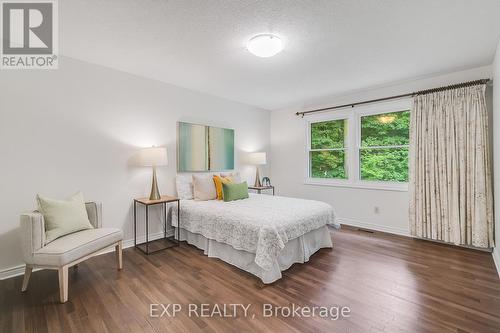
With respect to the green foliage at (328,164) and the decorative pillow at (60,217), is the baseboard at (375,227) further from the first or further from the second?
the decorative pillow at (60,217)

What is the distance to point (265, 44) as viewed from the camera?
231cm

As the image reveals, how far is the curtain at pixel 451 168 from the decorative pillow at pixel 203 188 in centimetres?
310

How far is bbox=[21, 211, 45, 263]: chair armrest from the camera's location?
201 centimetres

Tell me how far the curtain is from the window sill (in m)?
0.23

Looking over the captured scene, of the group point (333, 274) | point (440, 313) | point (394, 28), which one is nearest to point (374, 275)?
point (333, 274)

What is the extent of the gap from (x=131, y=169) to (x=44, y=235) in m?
1.37

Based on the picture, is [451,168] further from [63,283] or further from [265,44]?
[63,283]

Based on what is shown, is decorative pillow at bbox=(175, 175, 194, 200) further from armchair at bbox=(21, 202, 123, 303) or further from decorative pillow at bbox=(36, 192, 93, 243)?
armchair at bbox=(21, 202, 123, 303)

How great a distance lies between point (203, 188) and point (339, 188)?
2.59m

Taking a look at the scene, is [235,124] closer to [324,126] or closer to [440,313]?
[324,126]

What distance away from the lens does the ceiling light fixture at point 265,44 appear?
2273 mm

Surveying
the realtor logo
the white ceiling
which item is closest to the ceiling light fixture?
the white ceiling

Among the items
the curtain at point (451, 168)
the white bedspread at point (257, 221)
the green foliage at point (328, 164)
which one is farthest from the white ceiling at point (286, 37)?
the white bedspread at point (257, 221)

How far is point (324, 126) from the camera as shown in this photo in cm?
479
